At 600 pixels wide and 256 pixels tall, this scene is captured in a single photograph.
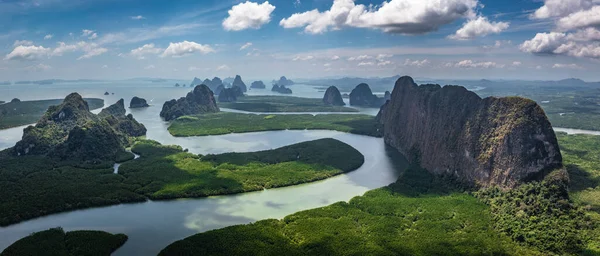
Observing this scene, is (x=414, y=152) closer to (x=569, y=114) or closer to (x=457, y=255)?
(x=457, y=255)

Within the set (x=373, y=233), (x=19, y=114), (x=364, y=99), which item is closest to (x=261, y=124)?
(x=373, y=233)

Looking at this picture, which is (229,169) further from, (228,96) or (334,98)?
(228,96)

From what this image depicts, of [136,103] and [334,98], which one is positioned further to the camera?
[334,98]

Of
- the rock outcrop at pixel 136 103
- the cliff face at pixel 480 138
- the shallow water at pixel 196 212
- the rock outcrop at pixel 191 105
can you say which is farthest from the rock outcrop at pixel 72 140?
the rock outcrop at pixel 136 103

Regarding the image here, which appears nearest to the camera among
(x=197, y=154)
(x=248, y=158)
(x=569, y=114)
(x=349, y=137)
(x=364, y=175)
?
(x=364, y=175)

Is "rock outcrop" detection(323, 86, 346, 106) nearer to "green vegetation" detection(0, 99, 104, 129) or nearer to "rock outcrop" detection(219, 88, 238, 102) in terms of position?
"rock outcrop" detection(219, 88, 238, 102)

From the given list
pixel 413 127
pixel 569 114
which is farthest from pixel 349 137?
pixel 569 114
